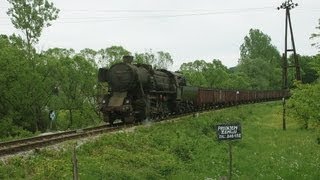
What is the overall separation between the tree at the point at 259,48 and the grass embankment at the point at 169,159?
367 ft

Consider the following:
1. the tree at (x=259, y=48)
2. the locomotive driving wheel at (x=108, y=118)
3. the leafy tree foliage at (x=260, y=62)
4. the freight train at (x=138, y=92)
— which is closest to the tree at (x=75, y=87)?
the freight train at (x=138, y=92)

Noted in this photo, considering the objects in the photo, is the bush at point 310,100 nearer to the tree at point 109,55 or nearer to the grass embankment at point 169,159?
the grass embankment at point 169,159

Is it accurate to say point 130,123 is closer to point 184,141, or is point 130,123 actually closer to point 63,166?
point 184,141

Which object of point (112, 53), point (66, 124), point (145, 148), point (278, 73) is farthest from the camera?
point (278, 73)

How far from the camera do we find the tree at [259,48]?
450ft

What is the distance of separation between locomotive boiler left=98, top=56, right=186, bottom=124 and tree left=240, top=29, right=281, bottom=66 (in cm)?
10943

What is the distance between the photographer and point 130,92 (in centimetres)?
2873

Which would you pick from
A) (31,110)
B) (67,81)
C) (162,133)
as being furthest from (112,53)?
(162,133)

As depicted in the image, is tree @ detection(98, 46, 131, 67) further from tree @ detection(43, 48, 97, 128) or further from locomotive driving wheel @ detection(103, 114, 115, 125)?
locomotive driving wheel @ detection(103, 114, 115, 125)

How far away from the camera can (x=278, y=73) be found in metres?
126

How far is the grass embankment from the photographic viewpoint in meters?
14.4

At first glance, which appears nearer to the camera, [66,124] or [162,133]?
[162,133]

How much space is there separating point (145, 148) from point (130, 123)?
844 centimetres

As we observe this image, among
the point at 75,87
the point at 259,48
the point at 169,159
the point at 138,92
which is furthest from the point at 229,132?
the point at 259,48
